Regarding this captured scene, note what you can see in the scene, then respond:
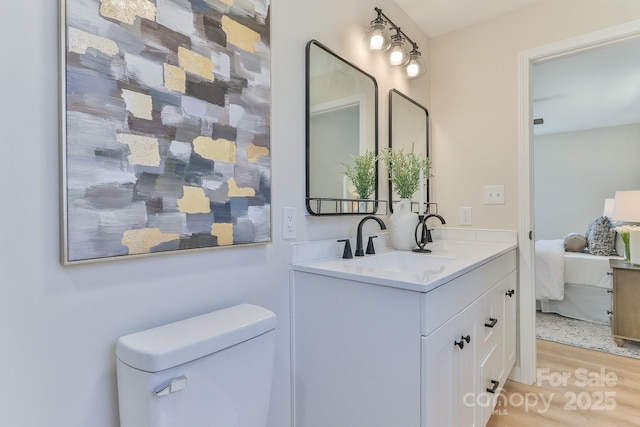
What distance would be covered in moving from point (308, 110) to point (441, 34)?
1612 mm

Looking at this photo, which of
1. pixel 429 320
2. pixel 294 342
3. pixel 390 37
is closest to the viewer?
pixel 429 320

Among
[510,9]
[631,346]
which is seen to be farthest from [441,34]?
[631,346]

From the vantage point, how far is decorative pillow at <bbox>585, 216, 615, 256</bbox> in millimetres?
3598

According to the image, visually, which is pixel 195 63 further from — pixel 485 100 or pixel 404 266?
pixel 485 100

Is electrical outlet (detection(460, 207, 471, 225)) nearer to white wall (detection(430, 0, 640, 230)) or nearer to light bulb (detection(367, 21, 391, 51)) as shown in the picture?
white wall (detection(430, 0, 640, 230))

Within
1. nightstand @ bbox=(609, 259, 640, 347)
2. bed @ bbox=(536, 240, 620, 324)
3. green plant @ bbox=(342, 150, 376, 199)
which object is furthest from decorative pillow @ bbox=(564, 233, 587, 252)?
green plant @ bbox=(342, 150, 376, 199)

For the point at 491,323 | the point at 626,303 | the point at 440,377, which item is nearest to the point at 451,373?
the point at 440,377

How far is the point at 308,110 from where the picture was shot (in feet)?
4.62

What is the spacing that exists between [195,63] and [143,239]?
0.54 meters

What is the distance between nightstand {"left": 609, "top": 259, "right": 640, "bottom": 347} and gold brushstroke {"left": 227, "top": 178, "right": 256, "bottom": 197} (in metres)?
3.07

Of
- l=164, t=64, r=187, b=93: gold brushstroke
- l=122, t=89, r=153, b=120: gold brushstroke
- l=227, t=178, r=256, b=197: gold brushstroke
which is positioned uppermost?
l=164, t=64, r=187, b=93: gold brushstroke

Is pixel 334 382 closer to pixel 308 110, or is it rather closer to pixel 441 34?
pixel 308 110

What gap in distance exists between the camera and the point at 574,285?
3.35 metres

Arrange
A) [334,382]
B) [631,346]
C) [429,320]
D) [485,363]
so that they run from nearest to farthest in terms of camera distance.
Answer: [429,320] → [334,382] → [485,363] → [631,346]
